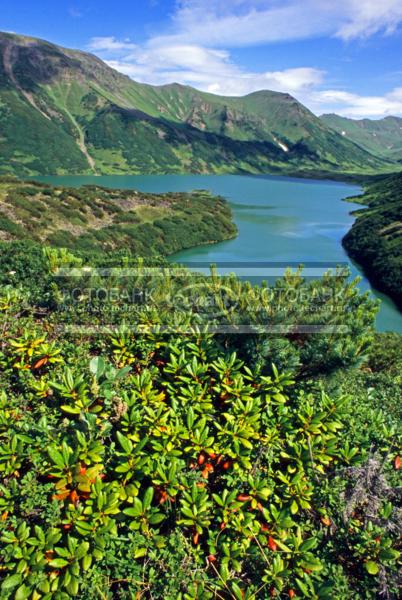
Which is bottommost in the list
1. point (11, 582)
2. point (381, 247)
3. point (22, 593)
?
point (381, 247)

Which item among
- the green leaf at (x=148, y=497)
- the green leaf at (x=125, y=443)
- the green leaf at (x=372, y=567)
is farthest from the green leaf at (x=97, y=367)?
the green leaf at (x=372, y=567)

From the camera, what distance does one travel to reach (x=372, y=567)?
13.0 ft

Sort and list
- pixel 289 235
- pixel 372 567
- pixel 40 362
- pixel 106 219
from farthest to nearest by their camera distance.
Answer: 1. pixel 289 235
2. pixel 106 219
3. pixel 40 362
4. pixel 372 567

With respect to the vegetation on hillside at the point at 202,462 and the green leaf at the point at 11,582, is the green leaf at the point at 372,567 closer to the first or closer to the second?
the vegetation on hillside at the point at 202,462

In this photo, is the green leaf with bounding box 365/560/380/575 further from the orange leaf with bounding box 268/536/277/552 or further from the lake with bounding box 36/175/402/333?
the lake with bounding box 36/175/402/333

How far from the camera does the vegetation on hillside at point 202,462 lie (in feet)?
12.7

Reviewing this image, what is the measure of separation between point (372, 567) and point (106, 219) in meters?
64.9

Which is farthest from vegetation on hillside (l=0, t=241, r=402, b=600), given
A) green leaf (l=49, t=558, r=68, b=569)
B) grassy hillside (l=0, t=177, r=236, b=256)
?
grassy hillside (l=0, t=177, r=236, b=256)

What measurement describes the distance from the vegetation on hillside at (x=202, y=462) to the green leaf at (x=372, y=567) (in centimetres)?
2

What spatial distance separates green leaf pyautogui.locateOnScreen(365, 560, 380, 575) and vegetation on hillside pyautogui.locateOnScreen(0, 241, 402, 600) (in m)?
0.02

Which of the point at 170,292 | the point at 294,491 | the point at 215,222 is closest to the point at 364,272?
the point at 215,222

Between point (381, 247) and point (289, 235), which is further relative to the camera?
point (289, 235)

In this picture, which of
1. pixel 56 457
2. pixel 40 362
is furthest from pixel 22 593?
pixel 40 362

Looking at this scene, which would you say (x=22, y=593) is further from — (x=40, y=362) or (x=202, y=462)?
(x=40, y=362)
